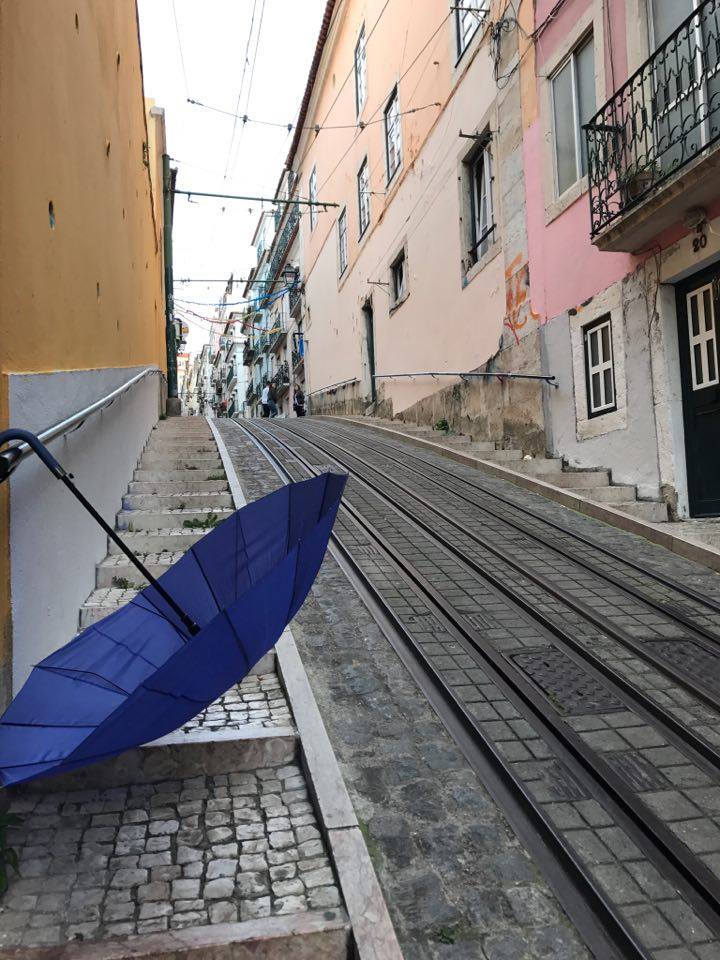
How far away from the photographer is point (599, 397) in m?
8.40

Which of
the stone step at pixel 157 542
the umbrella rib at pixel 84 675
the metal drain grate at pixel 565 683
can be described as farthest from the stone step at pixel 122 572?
the metal drain grate at pixel 565 683

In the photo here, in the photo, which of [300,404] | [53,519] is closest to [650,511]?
[53,519]

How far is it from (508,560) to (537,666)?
6.13 feet

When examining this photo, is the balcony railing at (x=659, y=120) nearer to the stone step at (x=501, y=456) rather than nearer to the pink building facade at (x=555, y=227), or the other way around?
the pink building facade at (x=555, y=227)

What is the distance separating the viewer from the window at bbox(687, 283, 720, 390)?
22.2ft

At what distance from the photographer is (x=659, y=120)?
6.76 metres

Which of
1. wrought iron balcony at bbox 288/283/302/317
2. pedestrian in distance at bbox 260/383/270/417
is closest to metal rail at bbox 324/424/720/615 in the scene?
wrought iron balcony at bbox 288/283/302/317

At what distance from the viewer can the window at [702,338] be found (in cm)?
677

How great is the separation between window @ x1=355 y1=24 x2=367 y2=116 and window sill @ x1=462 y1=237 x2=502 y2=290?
971 centimetres

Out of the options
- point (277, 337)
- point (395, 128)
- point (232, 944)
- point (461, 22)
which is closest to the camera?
point (232, 944)

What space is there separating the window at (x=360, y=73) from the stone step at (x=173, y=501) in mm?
16503

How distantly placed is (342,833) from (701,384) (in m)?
6.07

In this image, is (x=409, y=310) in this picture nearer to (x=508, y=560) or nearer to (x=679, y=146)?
(x=679, y=146)

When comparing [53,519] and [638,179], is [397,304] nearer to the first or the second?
[638,179]
